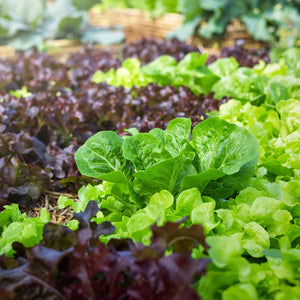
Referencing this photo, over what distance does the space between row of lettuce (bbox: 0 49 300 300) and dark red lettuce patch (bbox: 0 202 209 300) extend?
8cm

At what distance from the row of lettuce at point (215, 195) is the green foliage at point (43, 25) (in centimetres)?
449

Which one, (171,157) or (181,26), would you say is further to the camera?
(181,26)

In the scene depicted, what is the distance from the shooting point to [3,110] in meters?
2.31

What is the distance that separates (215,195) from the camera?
157cm

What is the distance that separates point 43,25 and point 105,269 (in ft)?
19.2

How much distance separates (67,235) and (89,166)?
41 centimetres

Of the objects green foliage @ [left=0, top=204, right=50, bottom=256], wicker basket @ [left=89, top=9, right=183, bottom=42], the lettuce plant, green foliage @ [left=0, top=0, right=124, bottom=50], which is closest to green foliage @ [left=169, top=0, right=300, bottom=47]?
wicker basket @ [left=89, top=9, right=183, bottom=42]

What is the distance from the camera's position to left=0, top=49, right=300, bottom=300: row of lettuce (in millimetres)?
1079

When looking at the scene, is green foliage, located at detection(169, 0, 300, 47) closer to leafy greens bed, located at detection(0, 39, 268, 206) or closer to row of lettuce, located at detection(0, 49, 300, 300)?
leafy greens bed, located at detection(0, 39, 268, 206)

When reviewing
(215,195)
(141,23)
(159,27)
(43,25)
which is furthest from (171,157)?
(141,23)

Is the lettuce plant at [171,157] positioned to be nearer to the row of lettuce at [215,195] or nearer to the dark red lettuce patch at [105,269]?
the row of lettuce at [215,195]

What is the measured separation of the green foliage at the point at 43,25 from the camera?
5617 millimetres

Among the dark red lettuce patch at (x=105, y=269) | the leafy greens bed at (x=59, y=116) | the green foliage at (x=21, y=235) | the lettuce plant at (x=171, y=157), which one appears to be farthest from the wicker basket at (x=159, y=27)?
the dark red lettuce patch at (x=105, y=269)

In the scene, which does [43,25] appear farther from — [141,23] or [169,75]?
[169,75]
